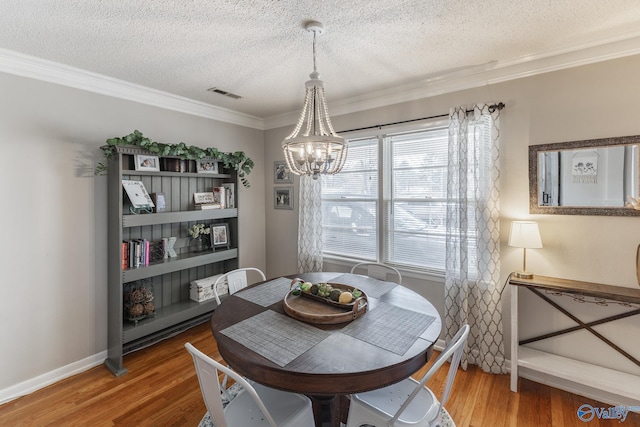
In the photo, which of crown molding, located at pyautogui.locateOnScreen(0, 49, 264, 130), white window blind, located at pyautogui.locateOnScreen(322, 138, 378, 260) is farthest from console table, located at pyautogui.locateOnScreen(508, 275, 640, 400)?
crown molding, located at pyautogui.locateOnScreen(0, 49, 264, 130)

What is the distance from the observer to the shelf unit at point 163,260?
8.47ft

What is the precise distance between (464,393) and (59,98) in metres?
4.11

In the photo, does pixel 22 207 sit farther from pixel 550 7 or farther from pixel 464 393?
pixel 550 7

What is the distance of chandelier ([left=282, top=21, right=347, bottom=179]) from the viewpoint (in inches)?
69.1

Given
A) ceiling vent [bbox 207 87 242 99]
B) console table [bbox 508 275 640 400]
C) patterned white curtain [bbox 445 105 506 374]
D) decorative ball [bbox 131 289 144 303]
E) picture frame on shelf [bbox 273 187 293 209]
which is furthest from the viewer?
picture frame on shelf [bbox 273 187 293 209]

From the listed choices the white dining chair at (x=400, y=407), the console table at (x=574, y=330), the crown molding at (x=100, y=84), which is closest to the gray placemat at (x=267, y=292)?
the white dining chair at (x=400, y=407)

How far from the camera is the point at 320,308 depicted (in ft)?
6.04

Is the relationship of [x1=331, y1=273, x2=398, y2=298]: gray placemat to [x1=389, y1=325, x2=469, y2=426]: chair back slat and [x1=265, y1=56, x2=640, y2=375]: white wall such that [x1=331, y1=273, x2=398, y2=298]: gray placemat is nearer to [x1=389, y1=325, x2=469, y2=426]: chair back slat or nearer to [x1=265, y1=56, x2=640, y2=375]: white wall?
[x1=389, y1=325, x2=469, y2=426]: chair back slat

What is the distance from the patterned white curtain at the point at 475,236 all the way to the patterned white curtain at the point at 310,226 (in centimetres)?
150

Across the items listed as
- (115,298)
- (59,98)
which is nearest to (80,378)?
(115,298)

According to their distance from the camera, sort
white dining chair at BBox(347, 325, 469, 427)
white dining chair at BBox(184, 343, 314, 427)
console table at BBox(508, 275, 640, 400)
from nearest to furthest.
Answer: white dining chair at BBox(184, 343, 314, 427) → white dining chair at BBox(347, 325, 469, 427) → console table at BBox(508, 275, 640, 400)

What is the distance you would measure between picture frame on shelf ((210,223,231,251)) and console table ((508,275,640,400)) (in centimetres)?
296

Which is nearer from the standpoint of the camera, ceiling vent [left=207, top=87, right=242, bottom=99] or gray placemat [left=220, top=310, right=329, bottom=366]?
gray placemat [left=220, top=310, right=329, bottom=366]

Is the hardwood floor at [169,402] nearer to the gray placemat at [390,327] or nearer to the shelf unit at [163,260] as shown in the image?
the shelf unit at [163,260]
